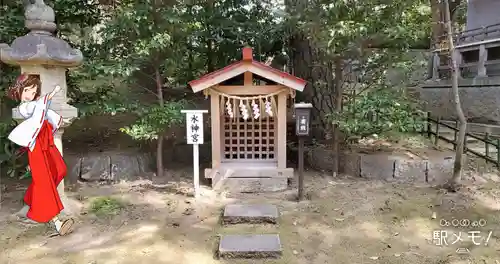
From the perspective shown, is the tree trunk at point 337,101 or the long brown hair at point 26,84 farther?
the tree trunk at point 337,101

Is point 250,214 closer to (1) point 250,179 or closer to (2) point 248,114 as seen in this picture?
(1) point 250,179

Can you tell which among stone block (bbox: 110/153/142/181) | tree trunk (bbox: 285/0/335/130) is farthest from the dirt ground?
tree trunk (bbox: 285/0/335/130)

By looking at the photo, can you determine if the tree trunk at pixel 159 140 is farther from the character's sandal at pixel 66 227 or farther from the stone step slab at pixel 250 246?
the stone step slab at pixel 250 246

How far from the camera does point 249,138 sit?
8.88m

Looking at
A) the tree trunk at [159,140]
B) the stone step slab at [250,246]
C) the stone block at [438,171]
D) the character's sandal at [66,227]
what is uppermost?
the tree trunk at [159,140]

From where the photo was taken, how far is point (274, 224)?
6.38 metres

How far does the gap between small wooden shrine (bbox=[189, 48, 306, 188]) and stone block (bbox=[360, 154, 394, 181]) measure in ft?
6.66

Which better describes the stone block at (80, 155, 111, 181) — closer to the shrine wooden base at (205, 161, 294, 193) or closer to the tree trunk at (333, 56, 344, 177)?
the shrine wooden base at (205, 161, 294, 193)

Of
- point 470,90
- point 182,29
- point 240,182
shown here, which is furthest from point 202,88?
point 470,90

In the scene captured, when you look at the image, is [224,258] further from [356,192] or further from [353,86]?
[353,86]

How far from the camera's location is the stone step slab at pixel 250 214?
253 inches

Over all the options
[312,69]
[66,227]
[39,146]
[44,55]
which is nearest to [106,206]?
[66,227]

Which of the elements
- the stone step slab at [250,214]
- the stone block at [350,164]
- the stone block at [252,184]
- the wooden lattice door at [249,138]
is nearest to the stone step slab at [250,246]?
the stone step slab at [250,214]

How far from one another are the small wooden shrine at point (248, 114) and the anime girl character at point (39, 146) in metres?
2.84
